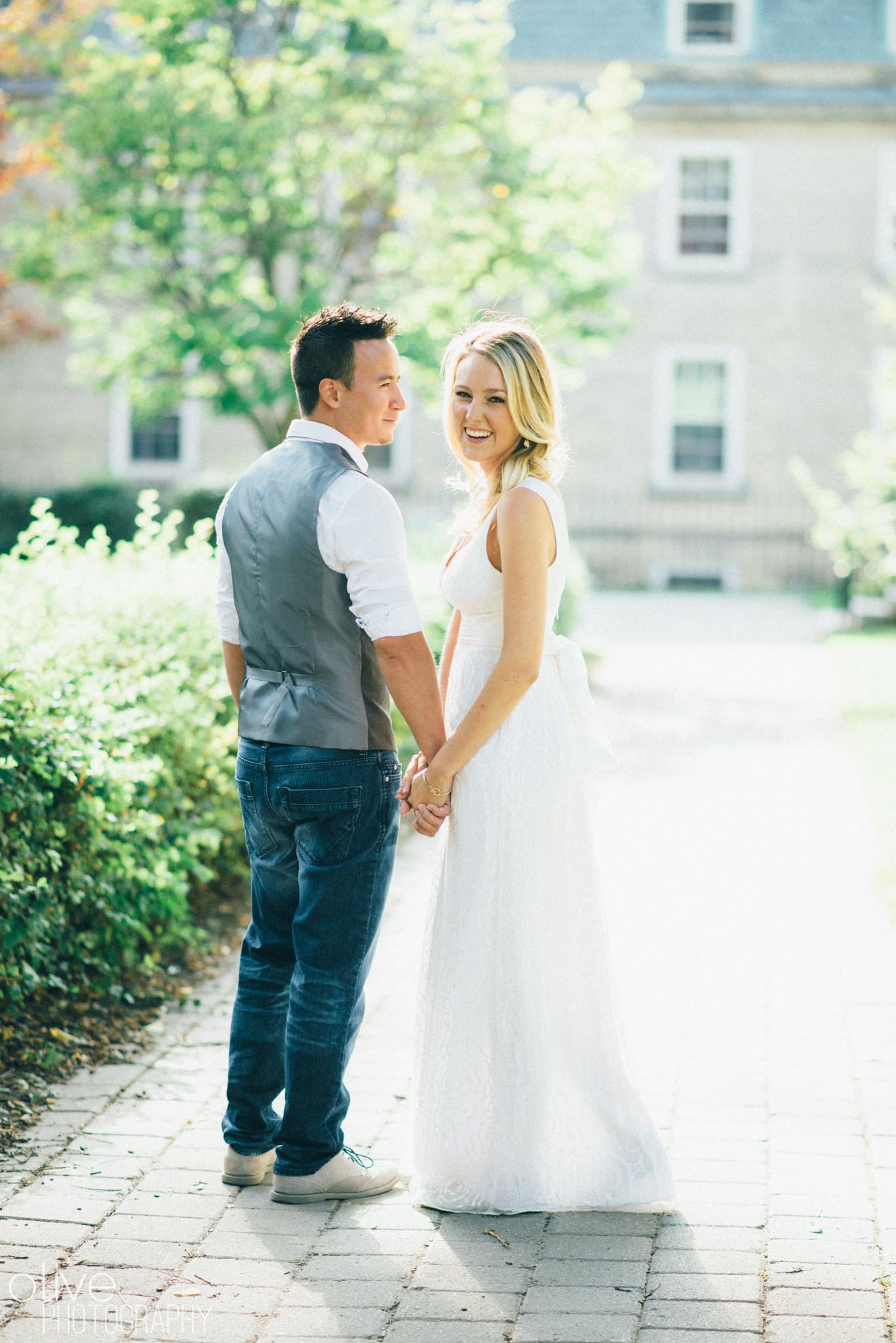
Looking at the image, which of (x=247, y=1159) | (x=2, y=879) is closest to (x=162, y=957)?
(x=2, y=879)

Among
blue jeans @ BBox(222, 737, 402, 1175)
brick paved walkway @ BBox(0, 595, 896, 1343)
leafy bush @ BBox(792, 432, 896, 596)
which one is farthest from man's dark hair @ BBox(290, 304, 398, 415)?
leafy bush @ BBox(792, 432, 896, 596)

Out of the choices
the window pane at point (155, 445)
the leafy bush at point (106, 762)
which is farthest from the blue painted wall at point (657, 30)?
the leafy bush at point (106, 762)

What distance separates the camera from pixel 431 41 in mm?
11867

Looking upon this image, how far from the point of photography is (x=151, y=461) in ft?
80.8

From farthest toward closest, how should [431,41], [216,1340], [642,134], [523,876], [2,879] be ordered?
1. [642,134]
2. [431,41]
3. [2,879]
4. [523,876]
5. [216,1340]

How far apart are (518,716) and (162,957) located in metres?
2.60

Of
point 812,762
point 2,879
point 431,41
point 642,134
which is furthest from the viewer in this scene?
point 642,134

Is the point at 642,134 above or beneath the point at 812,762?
above

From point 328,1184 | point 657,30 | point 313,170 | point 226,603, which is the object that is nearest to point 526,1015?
point 328,1184

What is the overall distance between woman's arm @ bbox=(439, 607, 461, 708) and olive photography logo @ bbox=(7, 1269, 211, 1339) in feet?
5.34

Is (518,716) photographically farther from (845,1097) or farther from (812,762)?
(812,762)

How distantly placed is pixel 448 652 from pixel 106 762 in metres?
1.50

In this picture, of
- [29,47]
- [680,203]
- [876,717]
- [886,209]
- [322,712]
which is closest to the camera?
[322,712]

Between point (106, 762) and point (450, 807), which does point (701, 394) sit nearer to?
point (106, 762)
